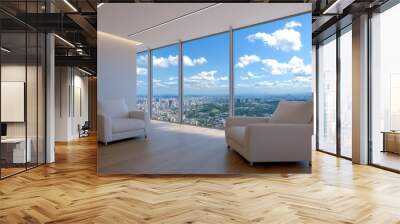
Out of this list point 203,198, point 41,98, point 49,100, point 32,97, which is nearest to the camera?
point 203,198

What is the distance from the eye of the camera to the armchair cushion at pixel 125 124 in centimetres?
450

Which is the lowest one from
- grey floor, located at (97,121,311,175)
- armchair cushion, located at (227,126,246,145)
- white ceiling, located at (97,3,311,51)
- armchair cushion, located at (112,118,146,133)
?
grey floor, located at (97,121,311,175)

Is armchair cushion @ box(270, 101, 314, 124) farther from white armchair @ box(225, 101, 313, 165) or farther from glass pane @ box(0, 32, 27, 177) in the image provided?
glass pane @ box(0, 32, 27, 177)

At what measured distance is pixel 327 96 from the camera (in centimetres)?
695

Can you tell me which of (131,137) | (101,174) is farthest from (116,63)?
(101,174)

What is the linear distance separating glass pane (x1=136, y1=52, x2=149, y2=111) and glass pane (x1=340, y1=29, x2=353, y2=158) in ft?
11.7

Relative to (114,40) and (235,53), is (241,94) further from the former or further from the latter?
(114,40)

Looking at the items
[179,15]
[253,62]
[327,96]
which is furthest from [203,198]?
[327,96]

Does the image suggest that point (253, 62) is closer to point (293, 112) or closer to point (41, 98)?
point (293, 112)

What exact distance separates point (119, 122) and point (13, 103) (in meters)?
1.78

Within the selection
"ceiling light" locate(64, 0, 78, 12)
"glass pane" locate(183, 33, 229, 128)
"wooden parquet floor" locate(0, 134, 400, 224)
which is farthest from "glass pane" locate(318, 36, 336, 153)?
"ceiling light" locate(64, 0, 78, 12)

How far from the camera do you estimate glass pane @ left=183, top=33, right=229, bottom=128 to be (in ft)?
14.5

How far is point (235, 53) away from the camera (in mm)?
4398

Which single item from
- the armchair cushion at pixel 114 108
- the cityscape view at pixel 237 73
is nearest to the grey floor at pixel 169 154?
the cityscape view at pixel 237 73
